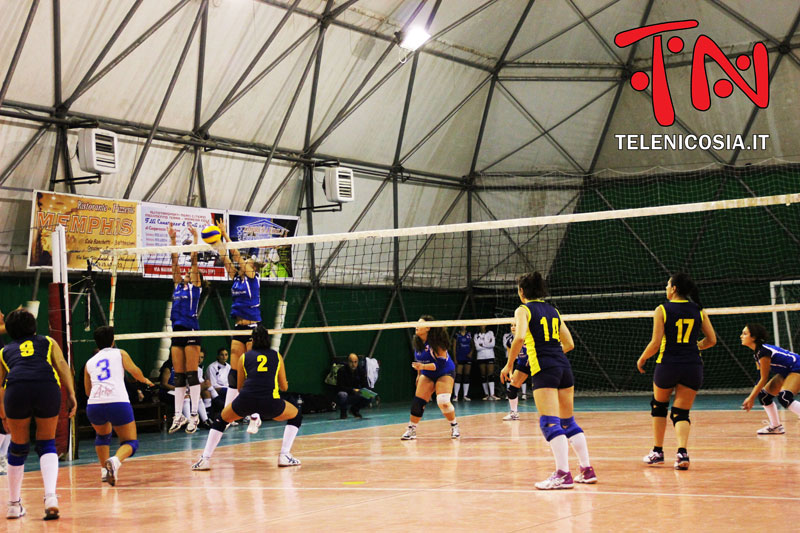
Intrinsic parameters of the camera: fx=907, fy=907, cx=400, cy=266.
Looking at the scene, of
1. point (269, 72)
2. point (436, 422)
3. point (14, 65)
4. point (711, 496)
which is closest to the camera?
point (711, 496)

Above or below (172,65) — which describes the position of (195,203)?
below

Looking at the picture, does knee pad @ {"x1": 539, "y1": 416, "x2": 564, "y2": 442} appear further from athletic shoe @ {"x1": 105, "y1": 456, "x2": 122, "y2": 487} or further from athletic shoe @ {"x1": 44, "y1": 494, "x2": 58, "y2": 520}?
athletic shoe @ {"x1": 105, "y1": 456, "x2": 122, "y2": 487}

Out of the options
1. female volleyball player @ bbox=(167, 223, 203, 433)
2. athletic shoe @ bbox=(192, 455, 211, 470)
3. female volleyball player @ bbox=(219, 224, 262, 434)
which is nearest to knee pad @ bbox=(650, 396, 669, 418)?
athletic shoe @ bbox=(192, 455, 211, 470)

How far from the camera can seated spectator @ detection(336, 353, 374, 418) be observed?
1808 cm

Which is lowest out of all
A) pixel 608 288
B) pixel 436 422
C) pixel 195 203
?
pixel 436 422

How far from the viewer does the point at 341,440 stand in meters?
13.1

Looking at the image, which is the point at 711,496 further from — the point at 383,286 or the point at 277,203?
the point at 383,286

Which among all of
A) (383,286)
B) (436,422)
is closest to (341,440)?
(436,422)

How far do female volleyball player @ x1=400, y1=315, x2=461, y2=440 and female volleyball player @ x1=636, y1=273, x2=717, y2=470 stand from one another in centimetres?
453

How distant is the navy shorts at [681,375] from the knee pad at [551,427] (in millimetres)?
1344

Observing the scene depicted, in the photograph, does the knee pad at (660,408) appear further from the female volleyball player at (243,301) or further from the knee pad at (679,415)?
the female volleyball player at (243,301)

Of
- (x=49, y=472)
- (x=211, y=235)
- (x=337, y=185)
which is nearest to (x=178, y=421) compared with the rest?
(x=211, y=235)

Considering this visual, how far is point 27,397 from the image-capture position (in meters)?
7.07

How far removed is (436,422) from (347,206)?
7449mm
